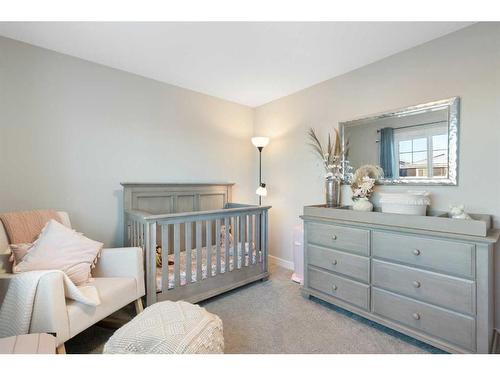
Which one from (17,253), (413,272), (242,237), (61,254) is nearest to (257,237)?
(242,237)

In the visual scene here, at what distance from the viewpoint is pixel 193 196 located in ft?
9.34

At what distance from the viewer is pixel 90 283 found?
1.59m

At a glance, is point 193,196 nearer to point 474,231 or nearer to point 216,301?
point 216,301

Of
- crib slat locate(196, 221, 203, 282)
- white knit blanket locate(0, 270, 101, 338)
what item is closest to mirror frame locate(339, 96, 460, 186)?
crib slat locate(196, 221, 203, 282)

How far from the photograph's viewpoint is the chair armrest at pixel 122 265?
5.80 feet

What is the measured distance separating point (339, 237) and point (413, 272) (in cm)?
56

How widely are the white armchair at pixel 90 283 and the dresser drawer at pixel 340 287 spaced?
153 cm

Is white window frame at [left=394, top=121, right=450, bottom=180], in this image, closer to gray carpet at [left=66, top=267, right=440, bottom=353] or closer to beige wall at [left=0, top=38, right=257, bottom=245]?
gray carpet at [left=66, top=267, right=440, bottom=353]

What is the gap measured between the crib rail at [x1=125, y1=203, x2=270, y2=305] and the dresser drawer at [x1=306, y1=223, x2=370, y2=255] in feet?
2.14

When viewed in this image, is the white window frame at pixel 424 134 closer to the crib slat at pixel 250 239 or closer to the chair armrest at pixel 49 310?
the crib slat at pixel 250 239

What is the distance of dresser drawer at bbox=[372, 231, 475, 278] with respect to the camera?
4.58 ft

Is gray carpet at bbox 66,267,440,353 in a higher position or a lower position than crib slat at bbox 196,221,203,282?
lower

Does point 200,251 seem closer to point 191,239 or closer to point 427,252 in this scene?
point 191,239
